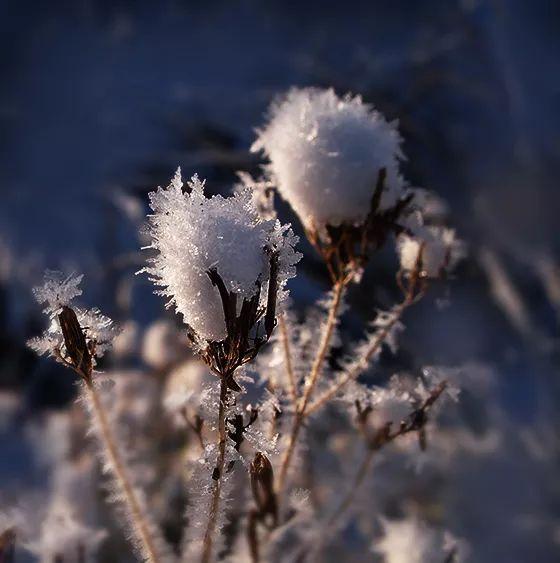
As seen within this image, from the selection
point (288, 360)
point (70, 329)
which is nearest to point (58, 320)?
point (70, 329)

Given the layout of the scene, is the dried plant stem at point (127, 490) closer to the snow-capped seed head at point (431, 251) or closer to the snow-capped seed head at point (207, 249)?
the snow-capped seed head at point (207, 249)

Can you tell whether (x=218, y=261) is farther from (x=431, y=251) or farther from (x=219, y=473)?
(x=431, y=251)

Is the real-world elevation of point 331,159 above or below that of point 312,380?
above

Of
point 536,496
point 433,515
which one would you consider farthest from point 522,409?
point 433,515

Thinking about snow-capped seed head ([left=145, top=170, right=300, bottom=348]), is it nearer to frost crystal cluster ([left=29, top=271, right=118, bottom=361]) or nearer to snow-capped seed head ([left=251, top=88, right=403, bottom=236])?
frost crystal cluster ([left=29, top=271, right=118, bottom=361])

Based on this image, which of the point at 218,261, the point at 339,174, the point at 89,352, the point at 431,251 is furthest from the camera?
the point at 431,251

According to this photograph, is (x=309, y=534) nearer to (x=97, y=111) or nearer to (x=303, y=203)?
(x=303, y=203)

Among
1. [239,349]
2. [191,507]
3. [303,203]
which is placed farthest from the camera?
[303,203]

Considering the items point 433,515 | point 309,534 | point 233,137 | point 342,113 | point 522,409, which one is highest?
point 233,137
